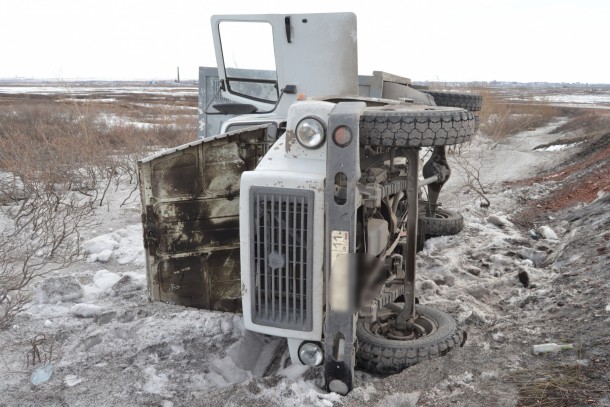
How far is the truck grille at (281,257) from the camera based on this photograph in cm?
297

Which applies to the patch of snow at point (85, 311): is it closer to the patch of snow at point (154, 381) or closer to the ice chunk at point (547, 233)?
the patch of snow at point (154, 381)

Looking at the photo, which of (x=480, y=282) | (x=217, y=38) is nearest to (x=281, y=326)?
(x=480, y=282)

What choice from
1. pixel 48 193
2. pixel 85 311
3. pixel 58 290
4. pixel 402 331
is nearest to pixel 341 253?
pixel 402 331

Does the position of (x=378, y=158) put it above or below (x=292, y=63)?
below

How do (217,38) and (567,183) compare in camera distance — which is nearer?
(217,38)

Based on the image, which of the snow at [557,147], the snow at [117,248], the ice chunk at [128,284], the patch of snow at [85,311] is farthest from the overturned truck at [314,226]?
the snow at [557,147]

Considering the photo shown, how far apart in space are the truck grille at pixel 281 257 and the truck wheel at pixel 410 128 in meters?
0.47

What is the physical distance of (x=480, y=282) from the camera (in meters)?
5.20

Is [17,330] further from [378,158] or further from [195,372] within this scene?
[378,158]

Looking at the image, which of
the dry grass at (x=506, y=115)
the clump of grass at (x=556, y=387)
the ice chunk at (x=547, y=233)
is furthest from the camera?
the dry grass at (x=506, y=115)

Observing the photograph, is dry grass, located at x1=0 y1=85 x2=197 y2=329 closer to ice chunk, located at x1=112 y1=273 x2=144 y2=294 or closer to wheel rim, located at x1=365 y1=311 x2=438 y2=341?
ice chunk, located at x1=112 y1=273 x2=144 y2=294

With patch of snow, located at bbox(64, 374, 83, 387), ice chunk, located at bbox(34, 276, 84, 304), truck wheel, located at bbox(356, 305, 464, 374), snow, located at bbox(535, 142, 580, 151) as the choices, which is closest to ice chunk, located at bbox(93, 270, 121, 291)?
ice chunk, located at bbox(34, 276, 84, 304)

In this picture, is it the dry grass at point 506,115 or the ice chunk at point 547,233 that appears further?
the dry grass at point 506,115

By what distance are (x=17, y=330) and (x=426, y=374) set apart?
309 centimetres
